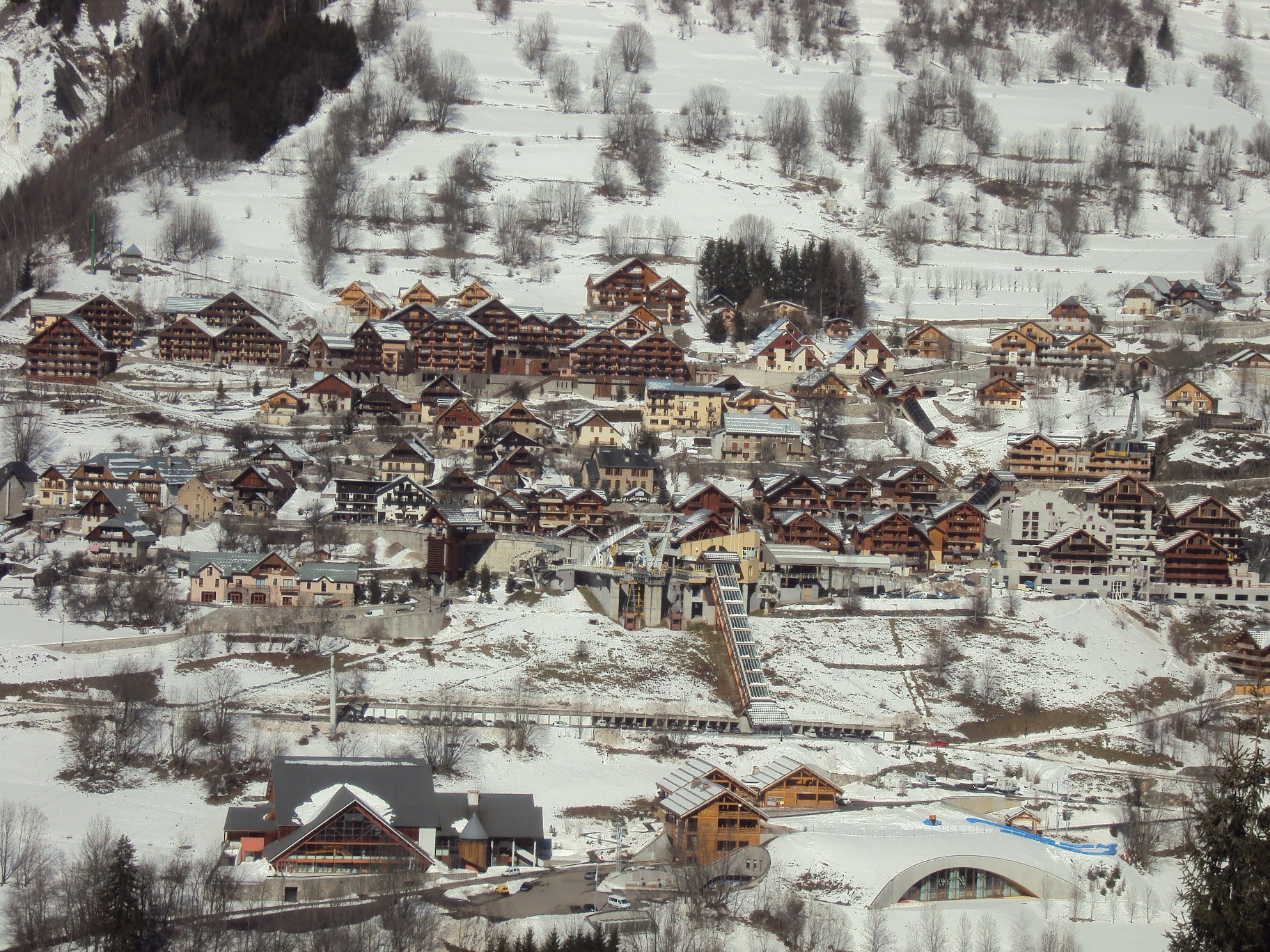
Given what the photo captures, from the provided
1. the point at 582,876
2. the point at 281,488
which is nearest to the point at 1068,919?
the point at 582,876

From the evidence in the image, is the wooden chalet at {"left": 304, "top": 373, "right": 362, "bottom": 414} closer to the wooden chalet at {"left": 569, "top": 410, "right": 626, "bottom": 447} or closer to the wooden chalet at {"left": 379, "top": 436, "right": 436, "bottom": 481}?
the wooden chalet at {"left": 379, "top": 436, "right": 436, "bottom": 481}

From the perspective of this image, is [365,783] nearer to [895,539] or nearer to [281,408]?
[895,539]

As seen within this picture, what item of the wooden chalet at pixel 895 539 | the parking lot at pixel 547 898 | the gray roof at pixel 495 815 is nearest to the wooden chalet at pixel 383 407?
the wooden chalet at pixel 895 539

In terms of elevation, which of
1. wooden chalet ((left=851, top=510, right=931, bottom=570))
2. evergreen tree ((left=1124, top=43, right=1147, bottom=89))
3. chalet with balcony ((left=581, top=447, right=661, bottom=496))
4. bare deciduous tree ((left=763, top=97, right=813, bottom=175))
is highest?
evergreen tree ((left=1124, top=43, right=1147, bottom=89))

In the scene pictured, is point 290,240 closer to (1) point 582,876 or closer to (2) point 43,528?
(2) point 43,528

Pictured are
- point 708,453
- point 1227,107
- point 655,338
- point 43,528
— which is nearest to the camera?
point 43,528

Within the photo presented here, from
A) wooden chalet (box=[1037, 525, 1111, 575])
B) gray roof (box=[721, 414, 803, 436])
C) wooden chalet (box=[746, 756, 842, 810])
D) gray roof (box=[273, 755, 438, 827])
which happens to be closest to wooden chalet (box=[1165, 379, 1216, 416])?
wooden chalet (box=[1037, 525, 1111, 575])

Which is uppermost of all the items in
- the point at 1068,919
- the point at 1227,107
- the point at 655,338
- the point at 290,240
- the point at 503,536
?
the point at 1227,107
